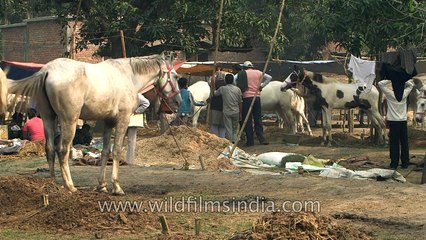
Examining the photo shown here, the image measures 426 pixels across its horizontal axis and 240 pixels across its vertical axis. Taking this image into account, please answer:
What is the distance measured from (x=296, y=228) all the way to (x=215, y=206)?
3268 millimetres

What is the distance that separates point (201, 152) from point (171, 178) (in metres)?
4.06

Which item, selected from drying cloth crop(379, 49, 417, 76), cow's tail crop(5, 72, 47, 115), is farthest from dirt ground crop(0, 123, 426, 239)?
drying cloth crop(379, 49, 417, 76)

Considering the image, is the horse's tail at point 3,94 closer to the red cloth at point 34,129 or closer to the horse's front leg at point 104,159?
the horse's front leg at point 104,159

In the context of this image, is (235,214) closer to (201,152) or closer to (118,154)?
(118,154)

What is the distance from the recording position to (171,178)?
45.0 ft

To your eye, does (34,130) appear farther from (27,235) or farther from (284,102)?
(27,235)

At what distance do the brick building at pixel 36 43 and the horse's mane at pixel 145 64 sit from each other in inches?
1000

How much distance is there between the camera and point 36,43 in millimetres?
40375

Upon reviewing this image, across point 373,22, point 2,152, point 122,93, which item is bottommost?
point 2,152

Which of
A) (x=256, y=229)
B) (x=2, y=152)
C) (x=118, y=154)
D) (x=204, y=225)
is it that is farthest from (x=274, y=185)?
(x=2, y=152)

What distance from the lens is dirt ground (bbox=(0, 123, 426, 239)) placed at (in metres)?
8.07

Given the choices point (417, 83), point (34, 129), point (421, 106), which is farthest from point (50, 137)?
point (421, 106)

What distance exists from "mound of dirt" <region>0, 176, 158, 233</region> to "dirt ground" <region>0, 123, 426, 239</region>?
11 millimetres

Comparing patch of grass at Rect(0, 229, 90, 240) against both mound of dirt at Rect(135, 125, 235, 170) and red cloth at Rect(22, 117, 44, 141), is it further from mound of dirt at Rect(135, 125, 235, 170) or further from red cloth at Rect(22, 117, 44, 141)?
red cloth at Rect(22, 117, 44, 141)
